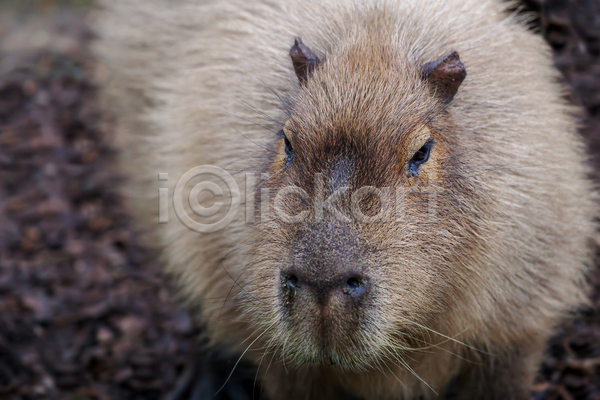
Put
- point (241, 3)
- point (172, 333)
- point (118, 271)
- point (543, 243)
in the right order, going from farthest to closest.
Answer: point (118, 271)
point (172, 333)
point (241, 3)
point (543, 243)

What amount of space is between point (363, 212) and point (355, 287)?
1.09 feet

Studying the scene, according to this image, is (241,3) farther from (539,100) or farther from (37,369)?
(37,369)

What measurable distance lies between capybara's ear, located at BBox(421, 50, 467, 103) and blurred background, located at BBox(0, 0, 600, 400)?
1.47 m

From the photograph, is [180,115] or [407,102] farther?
[180,115]

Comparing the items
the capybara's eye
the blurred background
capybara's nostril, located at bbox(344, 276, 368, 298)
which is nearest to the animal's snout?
capybara's nostril, located at bbox(344, 276, 368, 298)

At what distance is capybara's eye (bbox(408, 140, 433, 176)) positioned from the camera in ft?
9.26

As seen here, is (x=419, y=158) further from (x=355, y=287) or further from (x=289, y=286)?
(x=289, y=286)

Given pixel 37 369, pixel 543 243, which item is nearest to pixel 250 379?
pixel 37 369

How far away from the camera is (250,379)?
508 centimetres

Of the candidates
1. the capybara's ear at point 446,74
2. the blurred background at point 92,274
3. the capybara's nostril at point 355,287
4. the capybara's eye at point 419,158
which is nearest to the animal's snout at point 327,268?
the capybara's nostril at point 355,287

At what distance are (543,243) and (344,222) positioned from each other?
1408 millimetres

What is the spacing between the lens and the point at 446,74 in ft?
9.60

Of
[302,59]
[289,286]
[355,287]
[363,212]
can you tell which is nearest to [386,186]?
[363,212]

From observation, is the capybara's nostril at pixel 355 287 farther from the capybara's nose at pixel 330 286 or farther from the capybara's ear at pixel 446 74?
the capybara's ear at pixel 446 74
